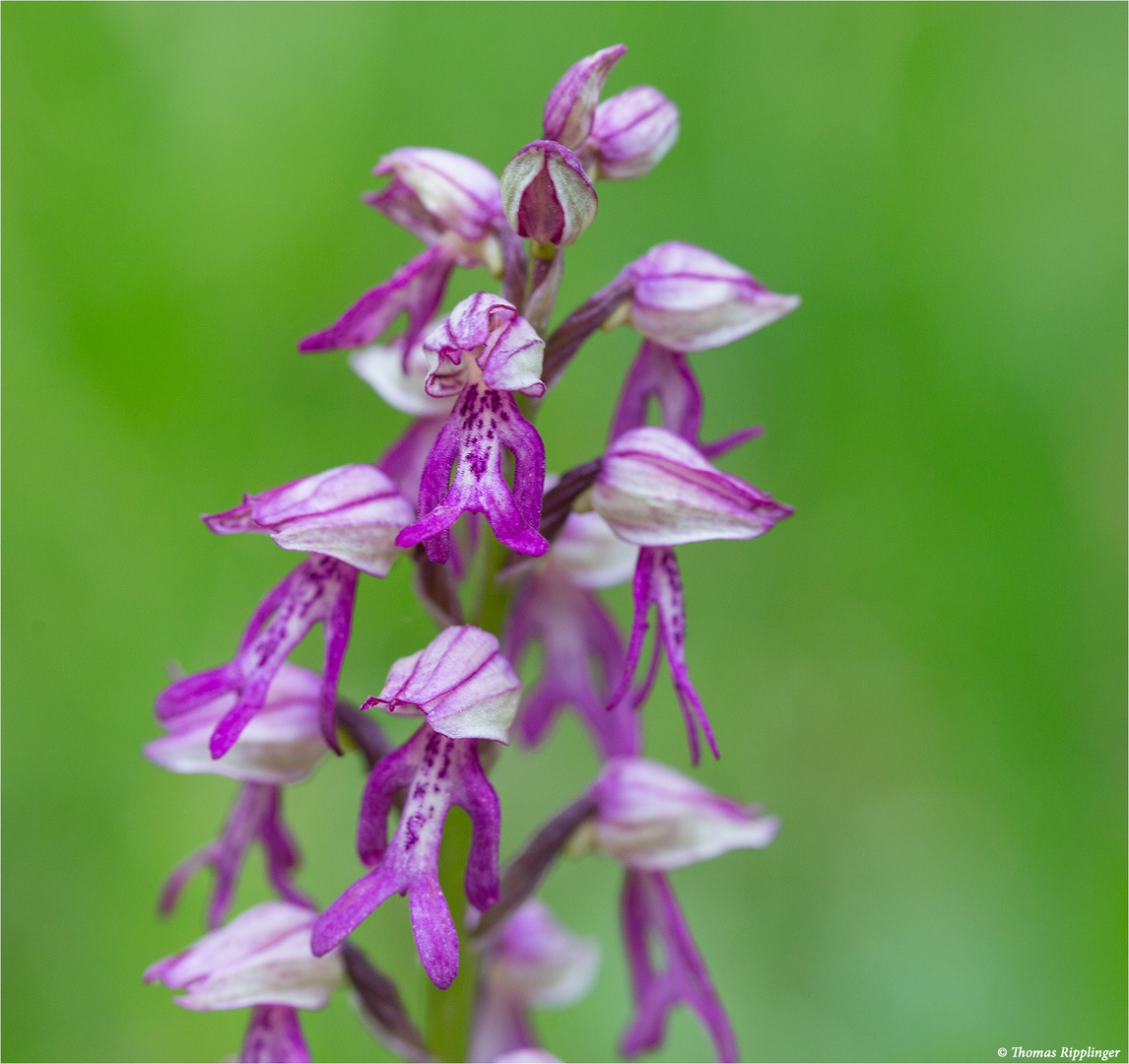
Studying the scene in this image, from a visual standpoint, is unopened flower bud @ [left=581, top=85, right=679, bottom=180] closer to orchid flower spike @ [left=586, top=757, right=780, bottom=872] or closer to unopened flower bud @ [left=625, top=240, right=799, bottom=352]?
unopened flower bud @ [left=625, top=240, right=799, bottom=352]

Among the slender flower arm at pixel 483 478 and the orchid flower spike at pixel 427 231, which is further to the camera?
the orchid flower spike at pixel 427 231

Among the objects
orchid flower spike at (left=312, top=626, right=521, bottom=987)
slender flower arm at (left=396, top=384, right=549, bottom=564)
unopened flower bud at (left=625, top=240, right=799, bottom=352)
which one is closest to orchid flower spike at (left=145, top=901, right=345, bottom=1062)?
orchid flower spike at (left=312, top=626, right=521, bottom=987)

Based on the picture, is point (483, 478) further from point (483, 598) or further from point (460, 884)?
point (460, 884)

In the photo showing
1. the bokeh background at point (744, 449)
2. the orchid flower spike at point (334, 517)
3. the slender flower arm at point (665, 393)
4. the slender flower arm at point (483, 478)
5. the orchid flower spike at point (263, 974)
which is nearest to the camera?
the slender flower arm at point (483, 478)

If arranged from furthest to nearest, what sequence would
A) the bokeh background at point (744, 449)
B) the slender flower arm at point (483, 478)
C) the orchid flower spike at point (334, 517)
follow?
the bokeh background at point (744, 449) < the orchid flower spike at point (334, 517) < the slender flower arm at point (483, 478)

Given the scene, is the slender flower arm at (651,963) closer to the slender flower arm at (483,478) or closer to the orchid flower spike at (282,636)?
the orchid flower spike at (282,636)

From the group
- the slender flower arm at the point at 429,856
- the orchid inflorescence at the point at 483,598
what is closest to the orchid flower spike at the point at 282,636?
the orchid inflorescence at the point at 483,598
